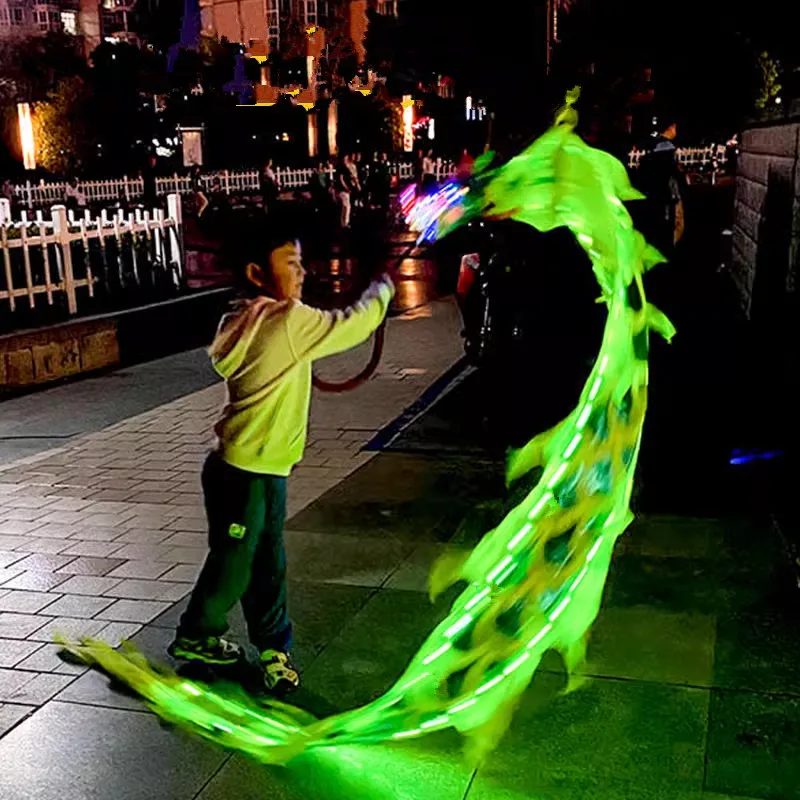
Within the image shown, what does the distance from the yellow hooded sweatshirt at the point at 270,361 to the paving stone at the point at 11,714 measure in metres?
1.47

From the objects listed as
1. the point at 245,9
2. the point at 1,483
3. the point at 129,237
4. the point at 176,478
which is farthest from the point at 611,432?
the point at 245,9

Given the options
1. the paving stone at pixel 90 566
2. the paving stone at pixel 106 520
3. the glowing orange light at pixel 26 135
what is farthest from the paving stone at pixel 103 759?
the glowing orange light at pixel 26 135

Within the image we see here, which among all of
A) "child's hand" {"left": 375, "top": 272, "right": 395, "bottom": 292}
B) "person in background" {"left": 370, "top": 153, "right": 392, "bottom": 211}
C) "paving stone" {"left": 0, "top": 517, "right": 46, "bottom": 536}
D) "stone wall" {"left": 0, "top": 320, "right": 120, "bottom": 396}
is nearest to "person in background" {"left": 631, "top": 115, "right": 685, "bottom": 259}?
"stone wall" {"left": 0, "top": 320, "right": 120, "bottom": 396}

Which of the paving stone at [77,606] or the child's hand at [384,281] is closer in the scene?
the child's hand at [384,281]

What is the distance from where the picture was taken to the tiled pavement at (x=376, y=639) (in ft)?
13.4

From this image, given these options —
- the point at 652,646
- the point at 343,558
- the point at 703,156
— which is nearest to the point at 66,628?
the point at 343,558

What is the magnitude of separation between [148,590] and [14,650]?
93 cm

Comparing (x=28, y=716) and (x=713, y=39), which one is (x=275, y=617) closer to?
(x=28, y=716)

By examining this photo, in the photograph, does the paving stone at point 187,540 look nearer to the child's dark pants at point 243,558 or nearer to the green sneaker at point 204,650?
the green sneaker at point 204,650

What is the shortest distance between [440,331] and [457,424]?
18.4 ft

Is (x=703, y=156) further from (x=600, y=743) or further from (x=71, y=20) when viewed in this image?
(x=71, y=20)

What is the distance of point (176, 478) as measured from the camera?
8.49 meters

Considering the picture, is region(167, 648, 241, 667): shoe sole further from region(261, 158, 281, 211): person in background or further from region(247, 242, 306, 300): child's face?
region(261, 158, 281, 211): person in background

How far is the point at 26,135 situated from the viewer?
128 ft
